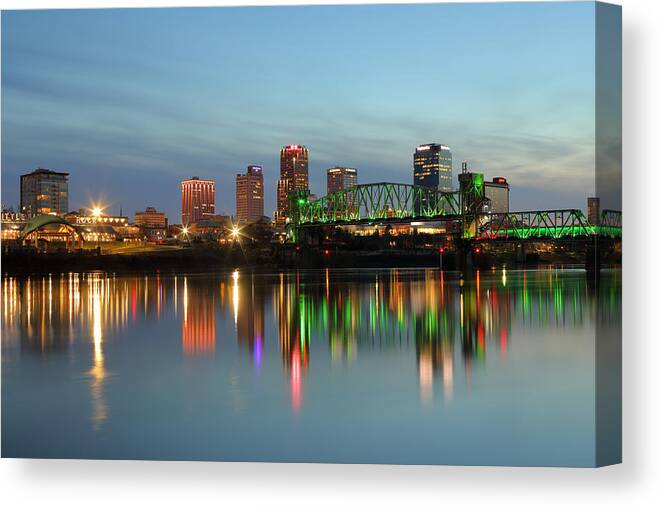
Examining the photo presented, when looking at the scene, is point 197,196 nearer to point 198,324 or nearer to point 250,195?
point 250,195

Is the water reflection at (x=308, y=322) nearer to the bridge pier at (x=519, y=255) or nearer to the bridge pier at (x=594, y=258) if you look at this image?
the bridge pier at (x=594, y=258)

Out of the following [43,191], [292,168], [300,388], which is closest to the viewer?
[300,388]

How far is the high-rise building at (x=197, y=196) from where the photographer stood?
36.8m

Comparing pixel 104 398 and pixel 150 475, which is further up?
pixel 104 398

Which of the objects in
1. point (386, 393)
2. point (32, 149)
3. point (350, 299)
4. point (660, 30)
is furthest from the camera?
point (350, 299)

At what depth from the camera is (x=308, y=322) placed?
859 inches

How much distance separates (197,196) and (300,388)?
30498 millimetres

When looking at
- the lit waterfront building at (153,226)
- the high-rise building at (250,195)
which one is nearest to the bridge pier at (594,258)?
the high-rise building at (250,195)

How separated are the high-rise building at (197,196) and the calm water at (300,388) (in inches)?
569

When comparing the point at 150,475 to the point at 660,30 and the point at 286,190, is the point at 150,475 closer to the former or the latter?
the point at 660,30

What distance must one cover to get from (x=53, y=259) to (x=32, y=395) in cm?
4693

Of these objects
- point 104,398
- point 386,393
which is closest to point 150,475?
point 104,398

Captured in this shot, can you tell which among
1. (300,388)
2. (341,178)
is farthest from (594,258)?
(341,178)

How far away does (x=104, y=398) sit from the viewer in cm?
1184
